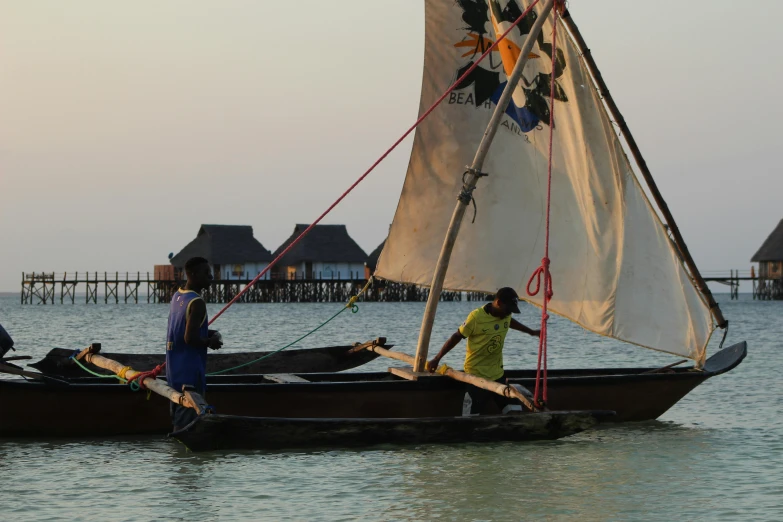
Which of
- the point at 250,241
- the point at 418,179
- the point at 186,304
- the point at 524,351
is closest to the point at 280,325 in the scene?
the point at 524,351

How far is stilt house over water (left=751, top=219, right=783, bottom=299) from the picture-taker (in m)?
75.7

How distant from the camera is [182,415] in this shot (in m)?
9.26

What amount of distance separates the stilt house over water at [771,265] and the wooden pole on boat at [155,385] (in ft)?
231

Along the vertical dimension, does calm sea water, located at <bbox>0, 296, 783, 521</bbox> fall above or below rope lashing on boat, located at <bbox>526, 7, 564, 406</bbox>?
below

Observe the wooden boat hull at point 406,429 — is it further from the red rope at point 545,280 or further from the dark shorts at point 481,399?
the dark shorts at point 481,399

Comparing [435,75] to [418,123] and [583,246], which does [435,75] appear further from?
[583,246]

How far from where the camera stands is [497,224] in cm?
1199

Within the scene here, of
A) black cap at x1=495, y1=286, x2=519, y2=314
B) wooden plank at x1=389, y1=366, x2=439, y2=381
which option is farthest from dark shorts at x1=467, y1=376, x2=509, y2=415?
black cap at x1=495, y1=286, x2=519, y2=314

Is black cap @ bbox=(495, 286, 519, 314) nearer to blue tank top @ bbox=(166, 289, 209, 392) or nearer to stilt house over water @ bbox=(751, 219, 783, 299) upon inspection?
blue tank top @ bbox=(166, 289, 209, 392)

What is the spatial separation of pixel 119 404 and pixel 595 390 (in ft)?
16.0

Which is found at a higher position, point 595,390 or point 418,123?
point 418,123

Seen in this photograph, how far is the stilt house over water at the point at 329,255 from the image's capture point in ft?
244

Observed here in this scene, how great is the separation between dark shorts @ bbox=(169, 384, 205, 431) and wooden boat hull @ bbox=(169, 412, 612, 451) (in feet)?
1.28

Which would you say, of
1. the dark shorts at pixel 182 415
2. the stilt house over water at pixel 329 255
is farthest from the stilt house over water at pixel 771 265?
the dark shorts at pixel 182 415
